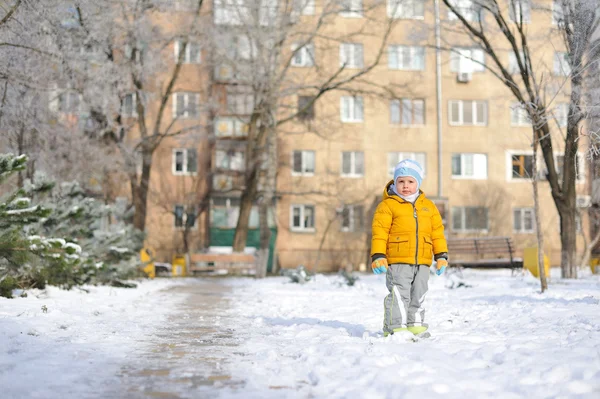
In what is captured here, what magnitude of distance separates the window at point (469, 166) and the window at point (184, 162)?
15082mm

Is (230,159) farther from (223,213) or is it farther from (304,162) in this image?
(304,162)

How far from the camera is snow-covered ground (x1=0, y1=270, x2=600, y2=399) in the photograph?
193 inches

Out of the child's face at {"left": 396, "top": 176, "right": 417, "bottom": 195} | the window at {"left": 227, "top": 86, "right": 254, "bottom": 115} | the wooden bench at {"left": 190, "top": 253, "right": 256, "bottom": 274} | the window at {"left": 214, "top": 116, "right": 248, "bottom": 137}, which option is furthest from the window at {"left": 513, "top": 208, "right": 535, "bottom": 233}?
the child's face at {"left": 396, "top": 176, "right": 417, "bottom": 195}

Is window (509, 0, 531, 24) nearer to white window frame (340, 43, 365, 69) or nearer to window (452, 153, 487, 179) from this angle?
white window frame (340, 43, 365, 69)

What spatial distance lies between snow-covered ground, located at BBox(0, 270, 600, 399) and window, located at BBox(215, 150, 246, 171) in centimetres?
2996

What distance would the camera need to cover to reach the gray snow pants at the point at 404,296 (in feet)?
23.7

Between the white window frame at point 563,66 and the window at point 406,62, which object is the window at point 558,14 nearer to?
the white window frame at point 563,66

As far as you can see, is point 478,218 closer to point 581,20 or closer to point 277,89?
point 277,89

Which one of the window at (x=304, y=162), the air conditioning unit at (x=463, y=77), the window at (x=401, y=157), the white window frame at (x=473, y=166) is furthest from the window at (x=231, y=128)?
the air conditioning unit at (x=463, y=77)

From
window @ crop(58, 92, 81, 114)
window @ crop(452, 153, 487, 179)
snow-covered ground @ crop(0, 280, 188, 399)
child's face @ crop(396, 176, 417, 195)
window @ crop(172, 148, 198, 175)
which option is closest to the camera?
snow-covered ground @ crop(0, 280, 188, 399)

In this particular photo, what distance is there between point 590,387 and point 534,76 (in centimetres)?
1326

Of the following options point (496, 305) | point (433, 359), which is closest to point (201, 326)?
point (433, 359)

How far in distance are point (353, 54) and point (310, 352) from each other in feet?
125

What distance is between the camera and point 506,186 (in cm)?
4347
